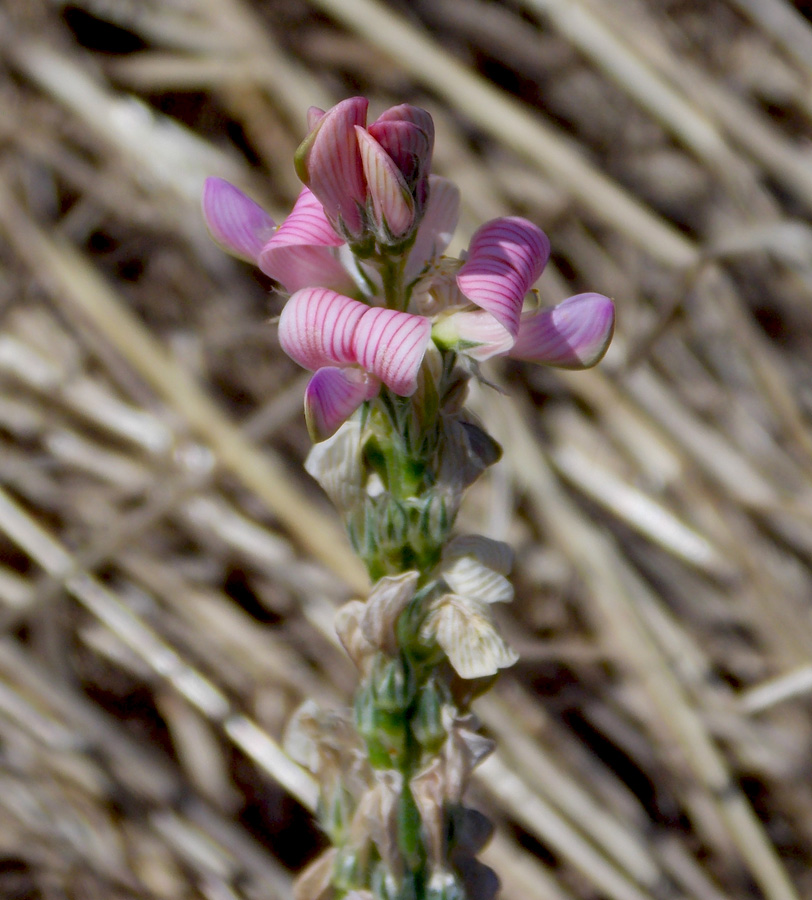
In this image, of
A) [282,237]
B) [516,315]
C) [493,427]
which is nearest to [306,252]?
[282,237]

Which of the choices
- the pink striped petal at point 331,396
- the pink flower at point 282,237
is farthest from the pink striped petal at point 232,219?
the pink striped petal at point 331,396

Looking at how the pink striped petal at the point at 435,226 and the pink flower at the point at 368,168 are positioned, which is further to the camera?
the pink striped petal at the point at 435,226

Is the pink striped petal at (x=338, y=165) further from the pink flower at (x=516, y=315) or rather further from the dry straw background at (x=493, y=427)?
the dry straw background at (x=493, y=427)

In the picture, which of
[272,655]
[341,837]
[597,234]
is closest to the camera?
[341,837]

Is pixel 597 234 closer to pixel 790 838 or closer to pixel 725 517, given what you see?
pixel 725 517

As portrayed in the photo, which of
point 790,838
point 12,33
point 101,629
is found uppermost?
point 12,33

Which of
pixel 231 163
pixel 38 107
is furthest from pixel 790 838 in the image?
pixel 38 107

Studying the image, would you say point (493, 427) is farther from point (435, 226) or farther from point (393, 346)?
point (393, 346)
